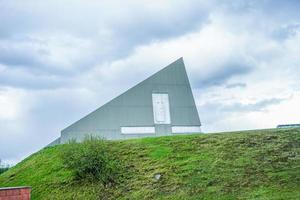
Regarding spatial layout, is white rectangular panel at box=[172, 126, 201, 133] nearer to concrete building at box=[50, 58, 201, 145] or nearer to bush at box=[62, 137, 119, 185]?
concrete building at box=[50, 58, 201, 145]

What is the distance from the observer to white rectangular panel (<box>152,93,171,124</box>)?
1919 centimetres

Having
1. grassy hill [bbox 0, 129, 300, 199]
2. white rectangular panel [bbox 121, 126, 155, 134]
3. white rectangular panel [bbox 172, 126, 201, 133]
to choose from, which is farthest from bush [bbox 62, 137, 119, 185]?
white rectangular panel [bbox 172, 126, 201, 133]

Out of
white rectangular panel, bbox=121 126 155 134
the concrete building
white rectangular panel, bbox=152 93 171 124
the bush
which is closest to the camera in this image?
the bush

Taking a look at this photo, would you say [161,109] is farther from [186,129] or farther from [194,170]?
[194,170]

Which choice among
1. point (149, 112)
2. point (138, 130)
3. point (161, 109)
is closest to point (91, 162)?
point (138, 130)

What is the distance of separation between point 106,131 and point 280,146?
10.0m

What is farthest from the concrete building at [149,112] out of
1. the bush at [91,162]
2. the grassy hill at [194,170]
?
the bush at [91,162]

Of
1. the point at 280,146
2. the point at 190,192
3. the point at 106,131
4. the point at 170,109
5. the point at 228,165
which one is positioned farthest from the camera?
the point at 170,109

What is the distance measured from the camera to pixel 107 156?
9.45 m

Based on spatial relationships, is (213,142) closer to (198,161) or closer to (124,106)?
(198,161)

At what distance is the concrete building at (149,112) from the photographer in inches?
716

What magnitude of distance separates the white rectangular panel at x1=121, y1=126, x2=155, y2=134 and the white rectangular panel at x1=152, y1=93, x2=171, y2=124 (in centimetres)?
40

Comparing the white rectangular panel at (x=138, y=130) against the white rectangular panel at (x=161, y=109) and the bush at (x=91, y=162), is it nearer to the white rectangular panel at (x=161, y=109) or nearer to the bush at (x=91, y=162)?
the white rectangular panel at (x=161, y=109)

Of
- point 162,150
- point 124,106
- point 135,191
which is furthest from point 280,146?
point 124,106
